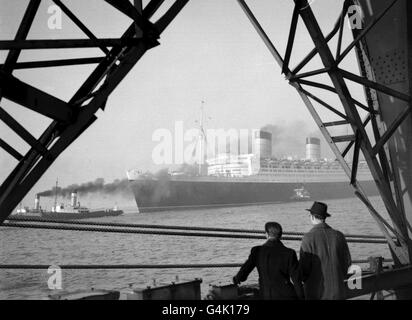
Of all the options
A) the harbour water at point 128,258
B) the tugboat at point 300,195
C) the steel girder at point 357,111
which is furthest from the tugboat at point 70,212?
the steel girder at point 357,111

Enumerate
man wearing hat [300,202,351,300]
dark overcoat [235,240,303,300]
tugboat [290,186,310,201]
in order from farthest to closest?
tugboat [290,186,310,201]
man wearing hat [300,202,351,300]
dark overcoat [235,240,303,300]

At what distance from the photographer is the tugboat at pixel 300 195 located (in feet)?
261

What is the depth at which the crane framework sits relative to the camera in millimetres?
2412

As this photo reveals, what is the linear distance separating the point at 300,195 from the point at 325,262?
80298 mm

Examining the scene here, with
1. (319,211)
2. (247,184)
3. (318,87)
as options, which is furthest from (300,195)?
(319,211)

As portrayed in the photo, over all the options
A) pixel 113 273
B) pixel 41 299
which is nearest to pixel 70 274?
pixel 113 273

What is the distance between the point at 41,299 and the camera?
2758 mm

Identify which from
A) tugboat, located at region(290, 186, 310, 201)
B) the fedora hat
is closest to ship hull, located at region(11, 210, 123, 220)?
tugboat, located at region(290, 186, 310, 201)

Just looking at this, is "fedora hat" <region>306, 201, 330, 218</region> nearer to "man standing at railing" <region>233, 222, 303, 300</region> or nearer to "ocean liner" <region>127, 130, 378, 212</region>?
"man standing at railing" <region>233, 222, 303, 300</region>

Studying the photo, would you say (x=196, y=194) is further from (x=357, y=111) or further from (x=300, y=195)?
(x=357, y=111)

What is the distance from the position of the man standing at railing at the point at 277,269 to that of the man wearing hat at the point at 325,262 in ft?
0.57

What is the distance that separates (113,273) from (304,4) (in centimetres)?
1918

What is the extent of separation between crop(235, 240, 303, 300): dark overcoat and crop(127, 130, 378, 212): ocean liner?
61057 millimetres
